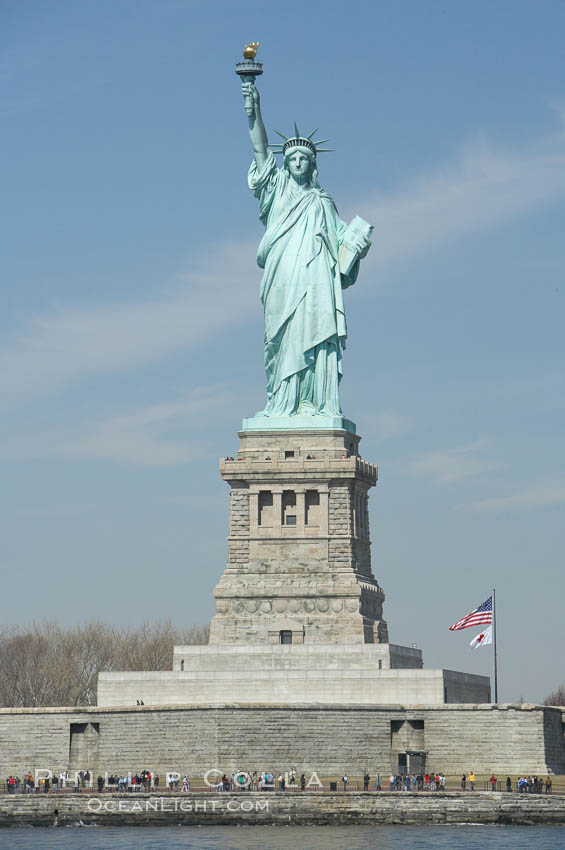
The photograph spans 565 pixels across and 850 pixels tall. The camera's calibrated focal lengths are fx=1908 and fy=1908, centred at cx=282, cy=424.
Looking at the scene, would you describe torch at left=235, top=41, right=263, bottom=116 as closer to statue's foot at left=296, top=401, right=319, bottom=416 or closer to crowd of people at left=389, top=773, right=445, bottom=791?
statue's foot at left=296, top=401, right=319, bottom=416

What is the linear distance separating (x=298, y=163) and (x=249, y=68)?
3465mm

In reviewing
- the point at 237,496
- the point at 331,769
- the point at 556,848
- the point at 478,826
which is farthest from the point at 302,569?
the point at 556,848

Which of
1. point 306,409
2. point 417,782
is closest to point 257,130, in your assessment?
point 306,409

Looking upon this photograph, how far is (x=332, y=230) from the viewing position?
6297cm

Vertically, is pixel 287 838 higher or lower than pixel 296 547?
lower

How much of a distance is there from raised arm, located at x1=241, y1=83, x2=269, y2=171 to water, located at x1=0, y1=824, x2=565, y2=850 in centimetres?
2267

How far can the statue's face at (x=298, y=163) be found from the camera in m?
62.6

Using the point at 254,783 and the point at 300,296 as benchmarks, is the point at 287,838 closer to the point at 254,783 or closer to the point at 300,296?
the point at 254,783

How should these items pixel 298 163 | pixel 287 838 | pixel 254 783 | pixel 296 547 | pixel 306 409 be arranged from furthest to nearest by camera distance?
pixel 298 163
pixel 306 409
pixel 296 547
pixel 254 783
pixel 287 838

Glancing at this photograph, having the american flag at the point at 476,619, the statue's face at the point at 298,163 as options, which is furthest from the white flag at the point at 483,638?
the statue's face at the point at 298,163

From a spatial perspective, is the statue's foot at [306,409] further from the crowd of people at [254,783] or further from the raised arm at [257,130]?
the crowd of people at [254,783]

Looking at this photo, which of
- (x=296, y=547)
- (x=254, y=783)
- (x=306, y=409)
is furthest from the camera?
(x=306, y=409)

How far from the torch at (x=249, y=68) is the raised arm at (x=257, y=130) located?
0.49ft

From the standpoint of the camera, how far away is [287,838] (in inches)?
1901
